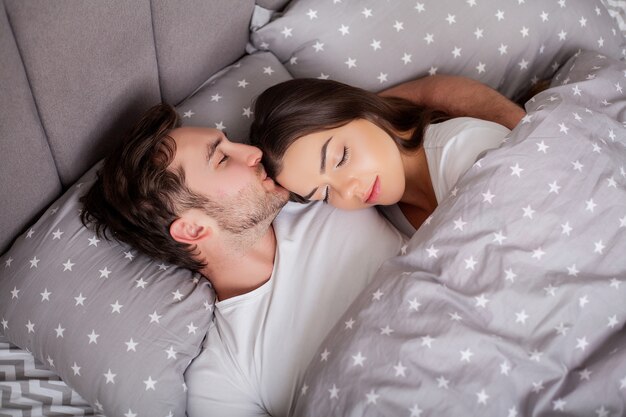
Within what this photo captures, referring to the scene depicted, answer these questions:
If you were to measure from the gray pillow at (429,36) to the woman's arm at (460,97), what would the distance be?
8 centimetres

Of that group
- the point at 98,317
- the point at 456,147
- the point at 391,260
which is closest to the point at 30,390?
the point at 98,317

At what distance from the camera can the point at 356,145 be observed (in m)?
1.42

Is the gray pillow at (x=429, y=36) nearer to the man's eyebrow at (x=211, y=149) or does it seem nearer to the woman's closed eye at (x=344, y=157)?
the woman's closed eye at (x=344, y=157)

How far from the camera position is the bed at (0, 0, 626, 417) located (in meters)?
1.02

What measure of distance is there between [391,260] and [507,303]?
272 millimetres

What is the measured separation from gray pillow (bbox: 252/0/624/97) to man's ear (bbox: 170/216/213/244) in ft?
2.12

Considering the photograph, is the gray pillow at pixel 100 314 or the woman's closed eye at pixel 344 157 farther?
the woman's closed eye at pixel 344 157

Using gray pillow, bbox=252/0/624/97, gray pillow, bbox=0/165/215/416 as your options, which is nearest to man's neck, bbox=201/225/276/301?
gray pillow, bbox=0/165/215/416

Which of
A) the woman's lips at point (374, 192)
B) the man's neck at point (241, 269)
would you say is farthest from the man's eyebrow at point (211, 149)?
the woman's lips at point (374, 192)

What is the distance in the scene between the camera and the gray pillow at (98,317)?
125 cm

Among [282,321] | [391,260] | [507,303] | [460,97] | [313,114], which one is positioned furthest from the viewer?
[460,97]

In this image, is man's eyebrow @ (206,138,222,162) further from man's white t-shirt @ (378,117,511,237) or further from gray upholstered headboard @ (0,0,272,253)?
man's white t-shirt @ (378,117,511,237)

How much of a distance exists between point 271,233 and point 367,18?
73cm

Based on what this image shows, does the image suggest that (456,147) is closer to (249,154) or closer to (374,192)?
(374,192)
